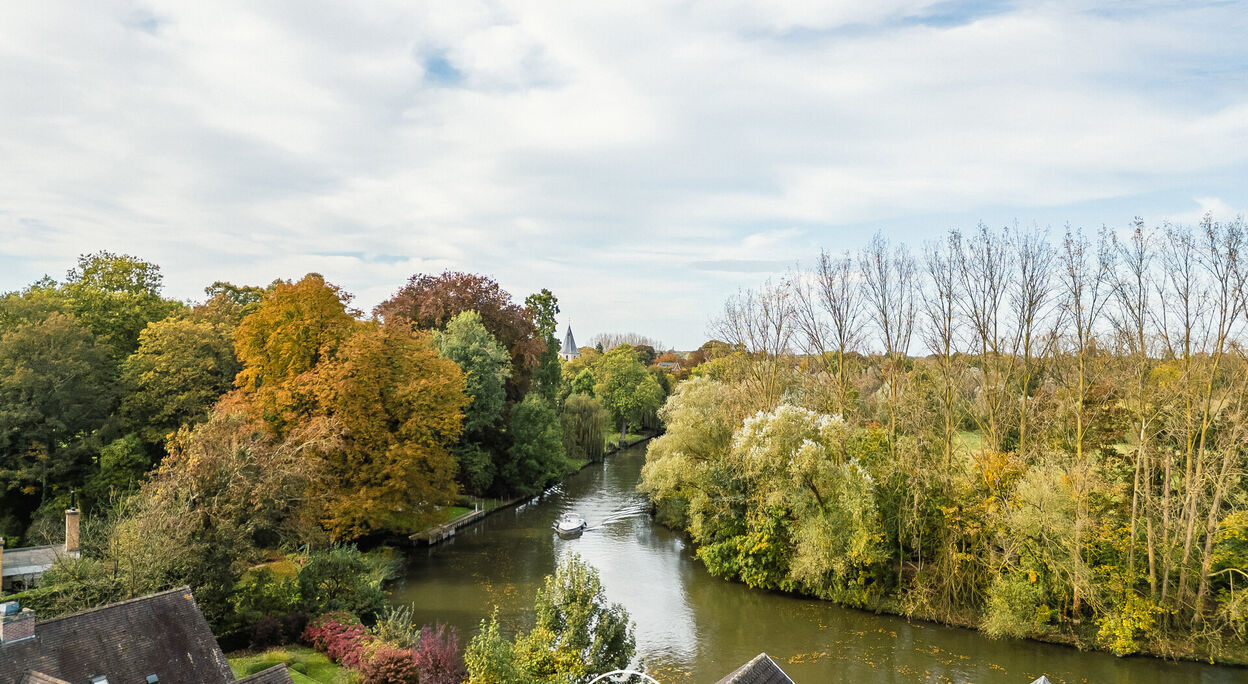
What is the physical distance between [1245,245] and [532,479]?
32438mm

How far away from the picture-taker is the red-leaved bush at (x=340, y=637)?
55.9 feet

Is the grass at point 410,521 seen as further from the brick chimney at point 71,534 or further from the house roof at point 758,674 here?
the house roof at point 758,674

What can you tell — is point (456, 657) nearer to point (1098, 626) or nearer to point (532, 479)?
point (1098, 626)

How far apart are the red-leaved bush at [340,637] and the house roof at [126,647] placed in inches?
143

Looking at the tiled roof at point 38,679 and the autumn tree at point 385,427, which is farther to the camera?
the autumn tree at point 385,427

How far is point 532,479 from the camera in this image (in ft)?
133

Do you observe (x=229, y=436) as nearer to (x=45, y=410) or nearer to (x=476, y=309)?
(x=45, y=410)

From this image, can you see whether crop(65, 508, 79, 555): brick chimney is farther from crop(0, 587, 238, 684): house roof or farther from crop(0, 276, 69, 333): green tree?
crop(0, 276, 69, 333): green tree

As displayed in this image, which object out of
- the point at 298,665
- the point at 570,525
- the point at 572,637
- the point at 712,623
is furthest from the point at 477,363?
the point at 572,637

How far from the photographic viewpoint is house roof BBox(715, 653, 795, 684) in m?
10.5

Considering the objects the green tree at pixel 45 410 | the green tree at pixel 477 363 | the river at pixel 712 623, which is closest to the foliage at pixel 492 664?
the river at pixel 712 623

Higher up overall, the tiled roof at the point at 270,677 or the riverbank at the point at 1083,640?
the tiled roof at the point at 270,677

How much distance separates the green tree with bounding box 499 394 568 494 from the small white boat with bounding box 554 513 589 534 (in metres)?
6.26

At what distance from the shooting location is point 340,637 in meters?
17.9
